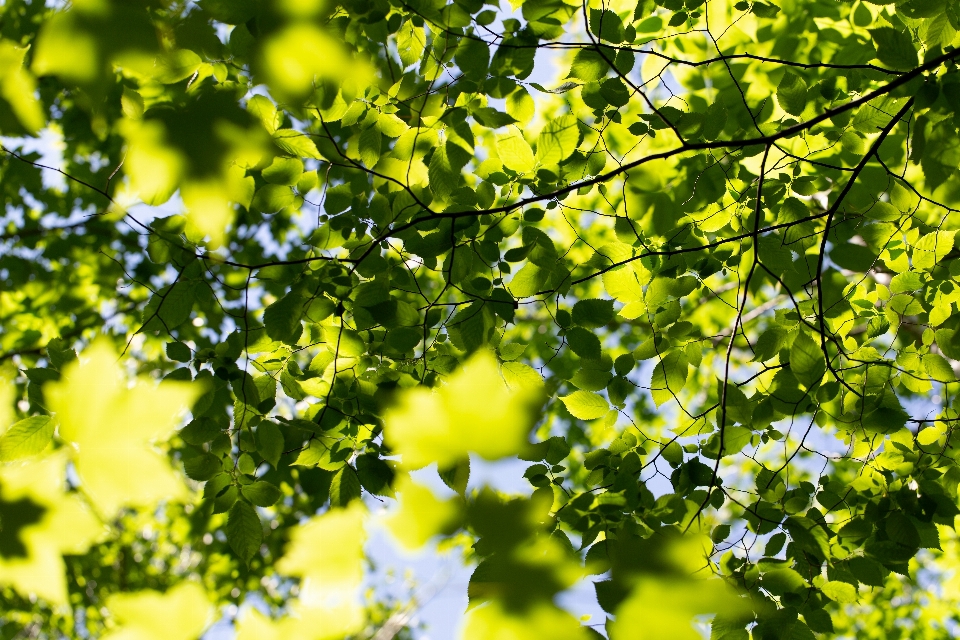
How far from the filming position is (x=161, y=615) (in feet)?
2.39

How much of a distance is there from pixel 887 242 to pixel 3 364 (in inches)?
180

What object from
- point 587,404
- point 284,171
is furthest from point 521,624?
point 284,171

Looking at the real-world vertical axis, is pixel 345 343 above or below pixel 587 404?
above

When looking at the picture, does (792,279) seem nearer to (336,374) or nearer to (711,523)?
(711,523)

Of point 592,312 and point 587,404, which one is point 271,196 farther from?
point 587,404

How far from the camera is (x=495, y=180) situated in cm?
197

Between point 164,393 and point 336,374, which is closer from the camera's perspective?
point 164,393

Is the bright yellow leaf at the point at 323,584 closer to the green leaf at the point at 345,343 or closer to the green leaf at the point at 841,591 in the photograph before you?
the green leaf at the point at 345,343

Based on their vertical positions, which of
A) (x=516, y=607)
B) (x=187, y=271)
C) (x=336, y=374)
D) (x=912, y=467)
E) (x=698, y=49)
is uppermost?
(x=698, y=49)

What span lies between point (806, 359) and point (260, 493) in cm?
168

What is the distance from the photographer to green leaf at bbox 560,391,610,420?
6.46 ft

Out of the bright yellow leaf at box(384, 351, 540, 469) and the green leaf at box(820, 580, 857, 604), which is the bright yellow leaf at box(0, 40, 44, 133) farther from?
the green leaf at box(820, 580, 857, 604)

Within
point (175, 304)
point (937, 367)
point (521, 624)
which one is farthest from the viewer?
point (937, 367)

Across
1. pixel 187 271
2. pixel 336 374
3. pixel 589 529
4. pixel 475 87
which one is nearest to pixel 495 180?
pixel 475 87
